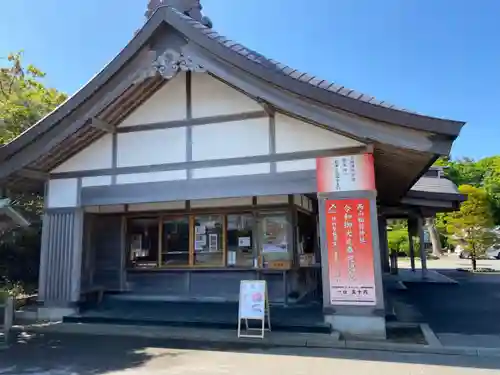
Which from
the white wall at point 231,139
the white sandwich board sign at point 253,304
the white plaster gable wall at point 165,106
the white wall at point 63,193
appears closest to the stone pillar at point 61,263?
the white wall at point 63,193

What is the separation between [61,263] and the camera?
8.02m

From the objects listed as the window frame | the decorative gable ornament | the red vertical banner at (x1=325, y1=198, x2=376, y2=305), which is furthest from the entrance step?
the decorative gable ornament

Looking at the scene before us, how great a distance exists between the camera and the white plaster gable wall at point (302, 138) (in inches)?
264

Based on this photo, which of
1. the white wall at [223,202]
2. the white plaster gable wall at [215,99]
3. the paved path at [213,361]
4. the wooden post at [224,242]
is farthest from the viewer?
the wooden post at [224,242]

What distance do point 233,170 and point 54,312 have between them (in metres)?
4.59

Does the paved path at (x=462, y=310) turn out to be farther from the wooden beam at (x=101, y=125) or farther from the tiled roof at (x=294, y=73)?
the wooden beam at (x=101, y=125)

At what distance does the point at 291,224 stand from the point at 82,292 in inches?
184

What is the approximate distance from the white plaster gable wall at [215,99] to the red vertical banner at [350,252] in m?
2.35

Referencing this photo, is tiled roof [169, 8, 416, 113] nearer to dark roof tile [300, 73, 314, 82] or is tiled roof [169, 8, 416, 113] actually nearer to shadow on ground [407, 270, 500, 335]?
dark roof tile [300, 73, 314, 82]

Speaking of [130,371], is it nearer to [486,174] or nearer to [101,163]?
[101,163]

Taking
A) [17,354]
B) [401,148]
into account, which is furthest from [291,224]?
[17,354]

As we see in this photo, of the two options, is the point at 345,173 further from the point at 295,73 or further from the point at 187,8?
the point at 187,8

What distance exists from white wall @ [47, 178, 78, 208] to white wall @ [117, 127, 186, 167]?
1146 mm

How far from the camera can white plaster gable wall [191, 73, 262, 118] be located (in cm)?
731
